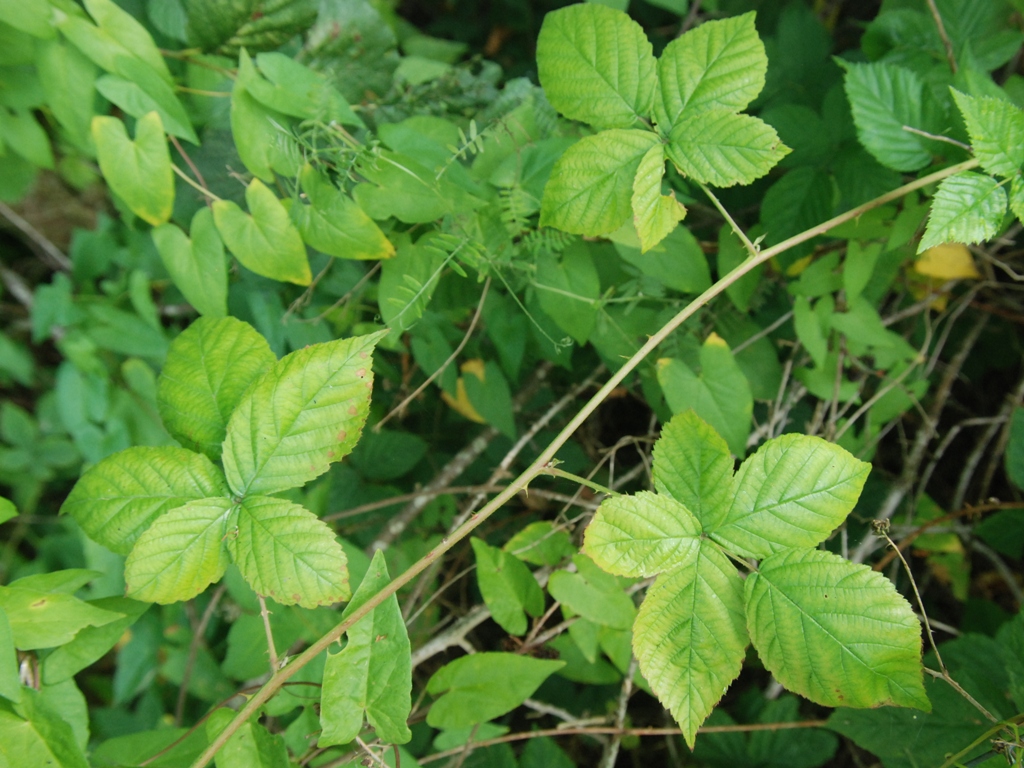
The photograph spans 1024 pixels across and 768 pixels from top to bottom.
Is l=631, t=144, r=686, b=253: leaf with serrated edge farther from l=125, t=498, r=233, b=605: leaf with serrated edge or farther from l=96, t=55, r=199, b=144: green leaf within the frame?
l=96, t=55, r=199, b=144: green leaf

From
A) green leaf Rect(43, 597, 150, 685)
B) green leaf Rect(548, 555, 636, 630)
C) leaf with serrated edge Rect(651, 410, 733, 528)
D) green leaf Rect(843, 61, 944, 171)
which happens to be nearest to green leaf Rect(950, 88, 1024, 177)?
green leaf Rect(843, 61, 944, 171)

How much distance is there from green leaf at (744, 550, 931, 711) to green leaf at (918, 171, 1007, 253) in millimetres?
472

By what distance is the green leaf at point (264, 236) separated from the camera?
3.62ft

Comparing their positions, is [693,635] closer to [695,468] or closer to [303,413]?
[695,468]

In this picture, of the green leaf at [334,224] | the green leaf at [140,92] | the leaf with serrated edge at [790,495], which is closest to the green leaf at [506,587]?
the leaf with serrated edge at [790,495]

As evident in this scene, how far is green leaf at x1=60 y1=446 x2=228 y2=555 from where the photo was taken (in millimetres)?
857

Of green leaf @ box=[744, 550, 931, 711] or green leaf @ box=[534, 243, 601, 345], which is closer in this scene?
green leaf @ box=[744, 550, 931, 711]

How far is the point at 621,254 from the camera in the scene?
1.16 metres

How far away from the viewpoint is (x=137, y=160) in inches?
43.8

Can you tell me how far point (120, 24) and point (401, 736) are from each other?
1.22 m

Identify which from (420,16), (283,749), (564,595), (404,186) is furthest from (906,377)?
(420,16)

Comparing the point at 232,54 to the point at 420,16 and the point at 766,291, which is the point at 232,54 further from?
the point at 420,16

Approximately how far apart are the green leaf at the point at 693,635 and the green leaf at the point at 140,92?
1065 millimetres

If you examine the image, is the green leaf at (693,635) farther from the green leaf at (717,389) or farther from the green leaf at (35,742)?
the green leaf at (35,742)
